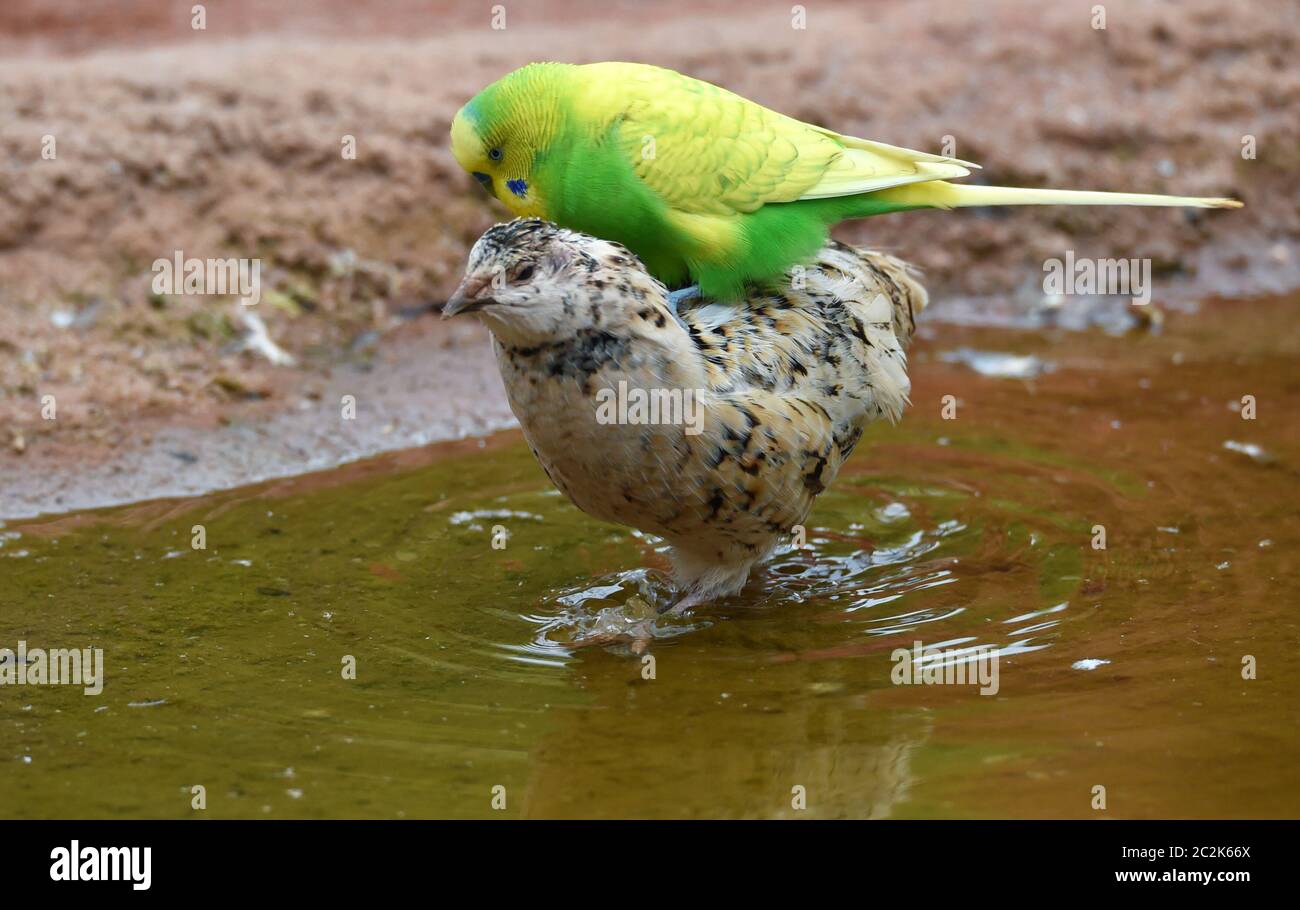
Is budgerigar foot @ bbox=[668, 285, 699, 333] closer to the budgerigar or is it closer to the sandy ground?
the budgerigar

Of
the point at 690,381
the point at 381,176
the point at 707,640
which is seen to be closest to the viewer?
the point at 690,381

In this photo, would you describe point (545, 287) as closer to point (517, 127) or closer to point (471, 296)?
point (471, 296)

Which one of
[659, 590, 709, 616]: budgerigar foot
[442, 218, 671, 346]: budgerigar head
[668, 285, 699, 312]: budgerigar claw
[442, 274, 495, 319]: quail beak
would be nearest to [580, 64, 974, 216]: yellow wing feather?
[668, 285, 699, 312]: budgerigar claw

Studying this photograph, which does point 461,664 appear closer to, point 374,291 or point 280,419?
point 280,419

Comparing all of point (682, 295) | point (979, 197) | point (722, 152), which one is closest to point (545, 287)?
point (682, 295)

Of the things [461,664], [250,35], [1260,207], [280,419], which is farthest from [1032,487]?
[250,35]

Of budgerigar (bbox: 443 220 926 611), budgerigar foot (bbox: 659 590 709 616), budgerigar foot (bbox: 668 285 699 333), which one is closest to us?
budgerigar (bbox: 443 220 926 611)

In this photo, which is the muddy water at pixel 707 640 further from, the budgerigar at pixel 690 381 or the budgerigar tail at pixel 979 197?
the budgerigar tail at pixel 979 197

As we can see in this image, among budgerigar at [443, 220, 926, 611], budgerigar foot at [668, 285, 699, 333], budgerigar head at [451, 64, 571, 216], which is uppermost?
budgerigar head at [451, 64, 571, 216]
